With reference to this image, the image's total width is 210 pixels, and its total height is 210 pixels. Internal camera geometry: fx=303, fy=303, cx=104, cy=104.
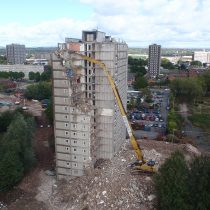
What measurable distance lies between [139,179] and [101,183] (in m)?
3.65

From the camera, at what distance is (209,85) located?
84.0m

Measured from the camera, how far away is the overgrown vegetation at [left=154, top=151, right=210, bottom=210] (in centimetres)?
2233

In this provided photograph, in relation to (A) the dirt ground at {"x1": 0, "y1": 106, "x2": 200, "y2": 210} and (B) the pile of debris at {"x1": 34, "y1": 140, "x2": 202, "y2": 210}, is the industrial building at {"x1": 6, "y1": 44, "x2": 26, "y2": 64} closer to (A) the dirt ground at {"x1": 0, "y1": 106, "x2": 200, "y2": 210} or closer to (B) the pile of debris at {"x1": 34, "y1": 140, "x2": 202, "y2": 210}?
(A) the dirt ground at {"x1": 0, "y1": 106, "x2": 200, "y2": 210}

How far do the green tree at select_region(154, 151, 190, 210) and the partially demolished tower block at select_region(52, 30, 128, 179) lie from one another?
29.0 ft

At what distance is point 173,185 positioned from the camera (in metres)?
22.9

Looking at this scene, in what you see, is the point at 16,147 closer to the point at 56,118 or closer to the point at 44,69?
the point at 56,118

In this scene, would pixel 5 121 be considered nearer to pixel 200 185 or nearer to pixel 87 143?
pixel 87 143

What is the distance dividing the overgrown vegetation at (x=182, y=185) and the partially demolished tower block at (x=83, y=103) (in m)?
8.86

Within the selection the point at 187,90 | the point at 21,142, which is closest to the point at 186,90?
the point at 187,90

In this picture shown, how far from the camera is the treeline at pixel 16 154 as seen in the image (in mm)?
28531

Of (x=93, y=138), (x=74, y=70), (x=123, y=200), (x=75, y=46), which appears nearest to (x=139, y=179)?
(x=123, y=200)

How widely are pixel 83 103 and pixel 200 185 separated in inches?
536

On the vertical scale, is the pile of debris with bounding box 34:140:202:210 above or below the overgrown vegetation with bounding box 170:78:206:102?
below

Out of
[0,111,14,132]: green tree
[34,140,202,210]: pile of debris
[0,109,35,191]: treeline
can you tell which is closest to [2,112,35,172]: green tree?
[0,109,35,191]: treeline
